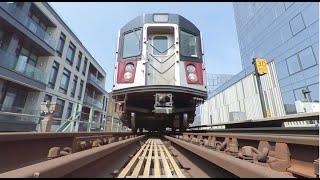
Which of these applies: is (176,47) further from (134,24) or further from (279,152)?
(279,152)

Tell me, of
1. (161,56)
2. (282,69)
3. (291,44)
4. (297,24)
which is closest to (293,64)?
(282,69)

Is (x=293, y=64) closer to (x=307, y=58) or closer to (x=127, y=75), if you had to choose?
(x=307, y=58)

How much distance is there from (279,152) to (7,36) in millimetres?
17444

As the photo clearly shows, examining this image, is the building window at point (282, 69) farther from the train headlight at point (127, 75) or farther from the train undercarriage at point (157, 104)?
the train headlight at point (127, 75)

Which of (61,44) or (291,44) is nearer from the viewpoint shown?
(61,44)

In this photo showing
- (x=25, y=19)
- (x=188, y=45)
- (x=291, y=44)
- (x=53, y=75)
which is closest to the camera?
(x=188, y=45)

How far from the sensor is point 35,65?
733 inches

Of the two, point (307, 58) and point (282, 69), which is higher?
point (282, 69)

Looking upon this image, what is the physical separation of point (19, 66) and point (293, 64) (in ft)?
99.8

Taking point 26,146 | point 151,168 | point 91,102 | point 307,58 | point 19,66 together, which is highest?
point 307,58

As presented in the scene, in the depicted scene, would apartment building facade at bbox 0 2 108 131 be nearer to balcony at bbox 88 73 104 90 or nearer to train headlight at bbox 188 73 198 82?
balcony at bbox 88 73 104 90

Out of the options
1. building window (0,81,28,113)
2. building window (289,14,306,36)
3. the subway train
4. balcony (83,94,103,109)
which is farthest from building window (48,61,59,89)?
building window (289,14,306,36)

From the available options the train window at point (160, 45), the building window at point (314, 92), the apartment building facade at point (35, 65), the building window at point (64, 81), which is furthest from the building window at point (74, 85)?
the building window at point (314, 92)

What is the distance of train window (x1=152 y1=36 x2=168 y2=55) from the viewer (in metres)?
6.64
